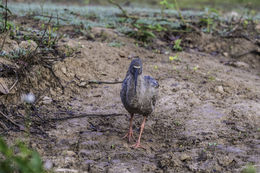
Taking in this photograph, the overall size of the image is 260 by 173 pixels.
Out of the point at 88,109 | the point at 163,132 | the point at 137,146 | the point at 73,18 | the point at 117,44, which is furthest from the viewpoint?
the point at 73,18

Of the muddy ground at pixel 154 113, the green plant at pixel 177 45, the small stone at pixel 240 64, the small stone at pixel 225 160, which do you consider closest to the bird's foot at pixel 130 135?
the muddy ground at pixel 154 113

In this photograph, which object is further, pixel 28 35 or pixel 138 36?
pixel 138 36

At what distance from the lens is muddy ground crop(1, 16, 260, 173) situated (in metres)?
4.33

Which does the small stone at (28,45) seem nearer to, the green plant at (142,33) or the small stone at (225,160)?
the green plant at (142,33)

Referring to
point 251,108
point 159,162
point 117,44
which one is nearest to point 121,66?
point 117,44

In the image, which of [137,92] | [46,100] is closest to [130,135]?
[137,92]

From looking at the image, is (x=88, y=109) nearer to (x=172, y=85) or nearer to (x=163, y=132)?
(x=163, y=132)

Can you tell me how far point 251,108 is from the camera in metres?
5.93

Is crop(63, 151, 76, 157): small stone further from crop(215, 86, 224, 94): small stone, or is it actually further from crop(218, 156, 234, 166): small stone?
crop(215, 86, 224, 94): small stone

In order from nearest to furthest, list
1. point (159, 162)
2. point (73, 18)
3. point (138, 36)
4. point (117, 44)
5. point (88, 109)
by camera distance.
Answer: point (159, 162), point (88, 109), point (117, 44), point (138, 36), point (73, 18)

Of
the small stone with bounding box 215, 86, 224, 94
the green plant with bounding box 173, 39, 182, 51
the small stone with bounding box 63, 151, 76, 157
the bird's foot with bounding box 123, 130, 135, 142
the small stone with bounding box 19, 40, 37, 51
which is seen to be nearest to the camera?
the small stone with bounding box 63, 151, 76, 157

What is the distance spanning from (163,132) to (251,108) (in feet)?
5.87

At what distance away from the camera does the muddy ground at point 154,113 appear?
433cm

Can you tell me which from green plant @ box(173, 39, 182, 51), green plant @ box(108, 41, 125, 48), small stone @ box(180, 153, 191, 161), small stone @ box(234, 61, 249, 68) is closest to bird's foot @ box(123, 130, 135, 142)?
small stone @ box(180, 153, 191, 161)
